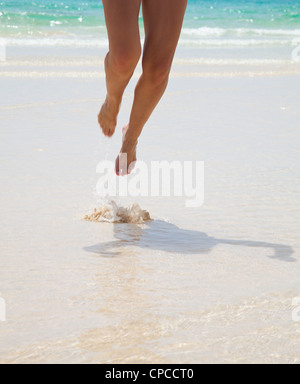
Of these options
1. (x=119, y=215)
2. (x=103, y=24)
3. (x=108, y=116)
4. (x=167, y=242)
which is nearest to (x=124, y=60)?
(x=108, y=116)

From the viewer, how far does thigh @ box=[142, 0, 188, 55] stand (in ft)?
11.0

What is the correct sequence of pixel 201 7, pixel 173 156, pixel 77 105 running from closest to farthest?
pixel 173 156 → pixel 77 105 → pixel 201 7

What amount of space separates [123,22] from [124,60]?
184 millimetres

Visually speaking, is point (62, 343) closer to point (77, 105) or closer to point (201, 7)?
point (77, 105)

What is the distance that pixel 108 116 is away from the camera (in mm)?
3721

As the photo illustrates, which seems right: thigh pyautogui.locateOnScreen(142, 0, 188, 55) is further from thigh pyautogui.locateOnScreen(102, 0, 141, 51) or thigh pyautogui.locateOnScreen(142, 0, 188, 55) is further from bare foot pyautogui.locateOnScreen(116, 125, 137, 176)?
bare foot pyautogui.locateOnScreen(116, 125, 137, 176)

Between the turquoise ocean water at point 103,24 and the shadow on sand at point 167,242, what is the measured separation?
1180cm

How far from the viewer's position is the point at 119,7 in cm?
318

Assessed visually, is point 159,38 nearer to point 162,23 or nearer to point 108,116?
point 162,23

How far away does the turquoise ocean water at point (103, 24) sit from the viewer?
653 inches

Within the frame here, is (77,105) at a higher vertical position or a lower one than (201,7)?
lower
